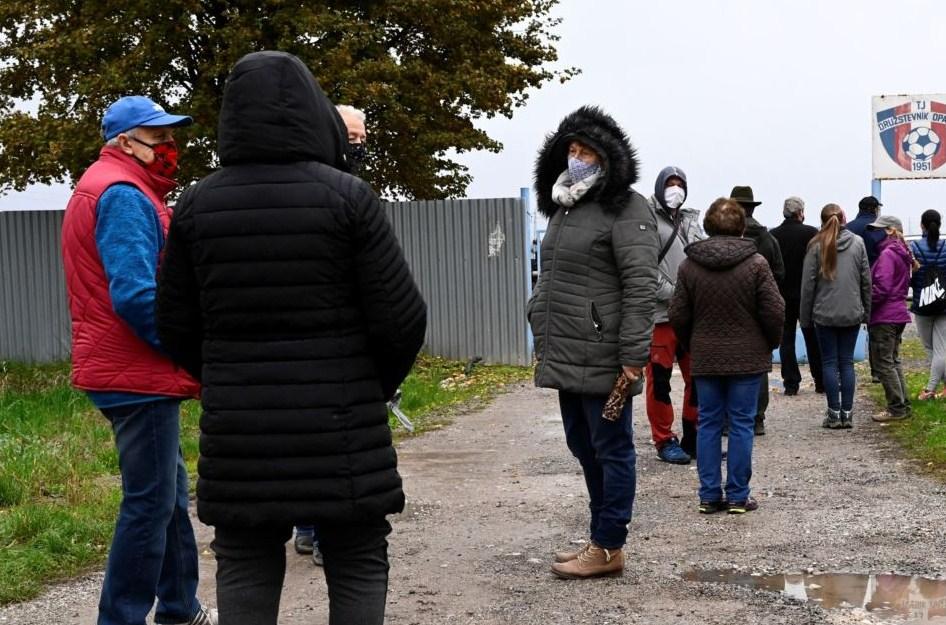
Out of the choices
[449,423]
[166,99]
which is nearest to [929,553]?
[449,423]

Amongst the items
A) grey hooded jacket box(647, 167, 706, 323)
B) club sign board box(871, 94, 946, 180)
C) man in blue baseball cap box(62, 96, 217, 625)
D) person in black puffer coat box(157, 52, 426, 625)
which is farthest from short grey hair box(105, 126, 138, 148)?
club sign board box(871, 94, 946, 180)

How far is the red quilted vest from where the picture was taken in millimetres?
4344

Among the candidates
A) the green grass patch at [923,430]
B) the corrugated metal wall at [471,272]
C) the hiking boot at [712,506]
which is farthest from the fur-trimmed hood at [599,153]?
the corrugated metal wall at [471,272]

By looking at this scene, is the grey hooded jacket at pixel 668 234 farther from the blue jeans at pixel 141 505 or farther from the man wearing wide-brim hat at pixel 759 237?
the blue jeans at pixel 141 505

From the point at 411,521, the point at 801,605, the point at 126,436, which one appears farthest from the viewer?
the point at 411,521

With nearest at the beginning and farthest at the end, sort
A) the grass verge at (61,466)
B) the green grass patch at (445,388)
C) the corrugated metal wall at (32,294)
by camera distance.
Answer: the grass verge at (61,466)
the green grass patch at (445,388)
the corrugated metal wall at (32,294)

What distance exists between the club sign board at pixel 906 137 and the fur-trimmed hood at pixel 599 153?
1598cm

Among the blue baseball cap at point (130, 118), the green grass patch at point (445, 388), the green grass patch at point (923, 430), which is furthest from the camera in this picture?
the green grass patch at point (445, 388)

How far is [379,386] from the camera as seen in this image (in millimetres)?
3566

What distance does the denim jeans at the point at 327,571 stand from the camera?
11.6 feet

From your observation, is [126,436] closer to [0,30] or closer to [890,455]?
[890,455]

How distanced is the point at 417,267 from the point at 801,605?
13.1 meters

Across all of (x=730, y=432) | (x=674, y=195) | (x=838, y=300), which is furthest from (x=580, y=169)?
(x=838, y=300)

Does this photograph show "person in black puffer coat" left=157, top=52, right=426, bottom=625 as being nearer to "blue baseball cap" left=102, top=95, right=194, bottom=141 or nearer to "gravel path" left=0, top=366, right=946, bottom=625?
"blue baseball cap" left=102, top=95, right=194, bottom=141
